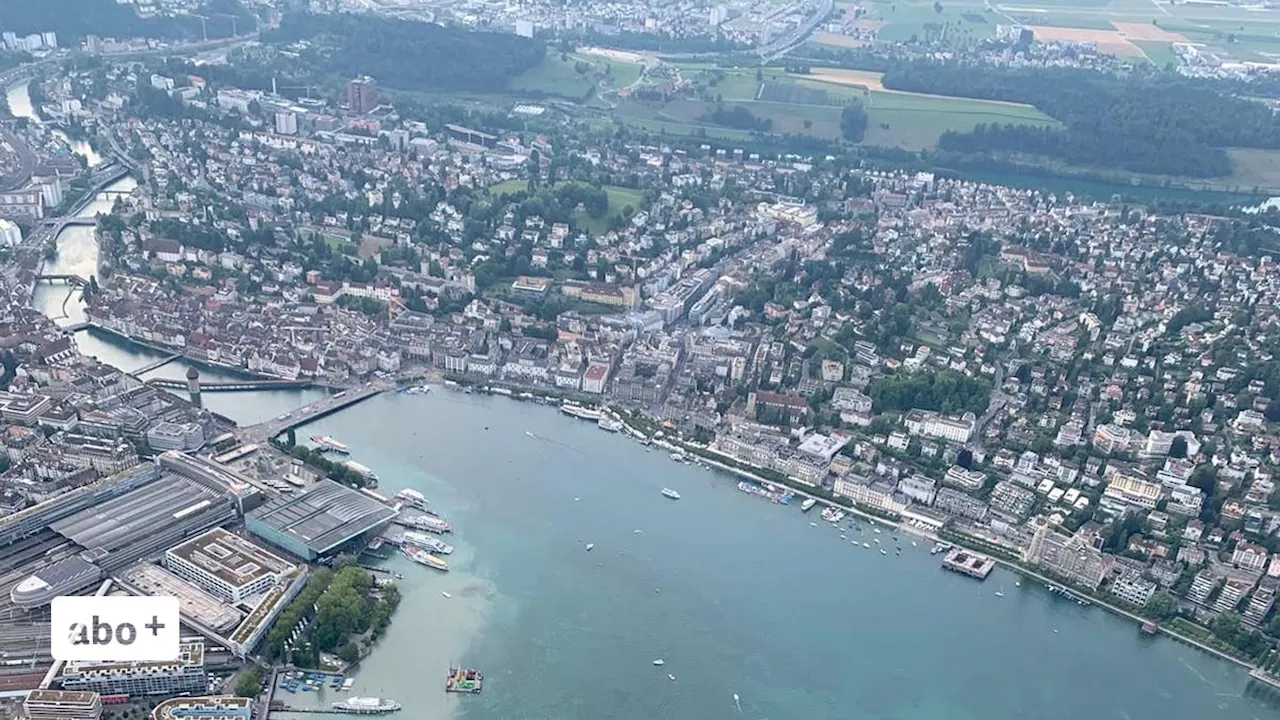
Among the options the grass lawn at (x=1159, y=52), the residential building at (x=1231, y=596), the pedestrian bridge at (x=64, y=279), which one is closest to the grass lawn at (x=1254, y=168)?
the grass lawn at (x=1159, y=52)

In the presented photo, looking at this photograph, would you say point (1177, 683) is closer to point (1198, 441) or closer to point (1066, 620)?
point (1066, 620)

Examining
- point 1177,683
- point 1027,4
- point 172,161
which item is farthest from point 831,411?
point 1027,4

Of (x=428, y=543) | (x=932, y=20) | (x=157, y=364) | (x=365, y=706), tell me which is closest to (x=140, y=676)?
(x=365, y=706)

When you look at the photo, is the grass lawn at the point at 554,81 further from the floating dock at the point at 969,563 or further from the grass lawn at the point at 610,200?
the floating dock at the point at 969,563

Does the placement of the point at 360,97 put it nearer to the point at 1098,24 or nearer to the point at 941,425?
the point at 941,425

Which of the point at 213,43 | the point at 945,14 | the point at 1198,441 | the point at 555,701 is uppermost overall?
the point at 945,14

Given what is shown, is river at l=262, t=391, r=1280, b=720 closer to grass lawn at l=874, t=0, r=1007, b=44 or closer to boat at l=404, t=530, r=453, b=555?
boat at l=404, t=530, r=453, b=555
